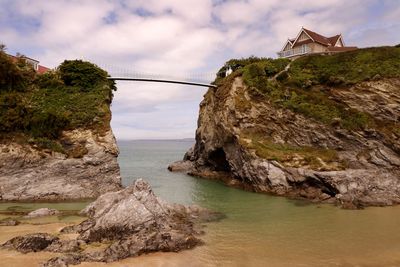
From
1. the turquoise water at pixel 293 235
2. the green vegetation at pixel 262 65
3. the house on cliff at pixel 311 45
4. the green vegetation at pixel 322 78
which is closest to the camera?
the turquoise water at pixel 293 235

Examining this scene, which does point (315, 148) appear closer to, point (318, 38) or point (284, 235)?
point (284, 235)

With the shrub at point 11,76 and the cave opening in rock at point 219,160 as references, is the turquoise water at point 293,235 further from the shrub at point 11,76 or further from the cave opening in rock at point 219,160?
the shrub at point 11,76

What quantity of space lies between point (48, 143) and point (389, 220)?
3502 cm

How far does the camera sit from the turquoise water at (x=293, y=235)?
20016 mm

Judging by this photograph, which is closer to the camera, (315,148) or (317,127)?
(315,148)

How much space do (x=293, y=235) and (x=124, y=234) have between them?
1195 centimetres

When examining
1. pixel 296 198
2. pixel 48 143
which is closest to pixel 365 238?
pixel 296 198

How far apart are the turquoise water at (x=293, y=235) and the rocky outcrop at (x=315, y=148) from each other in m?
3.28

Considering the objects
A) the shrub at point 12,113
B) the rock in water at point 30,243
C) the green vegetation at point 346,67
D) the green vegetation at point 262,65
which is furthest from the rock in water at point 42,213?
Result: the green vegetation at point 346,67

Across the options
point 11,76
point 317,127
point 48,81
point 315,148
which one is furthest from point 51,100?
point 317,127

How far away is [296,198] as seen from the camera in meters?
38.8

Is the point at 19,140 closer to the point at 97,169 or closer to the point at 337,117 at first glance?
the point at 97,169

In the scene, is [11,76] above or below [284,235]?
above

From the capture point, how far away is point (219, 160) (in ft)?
194
